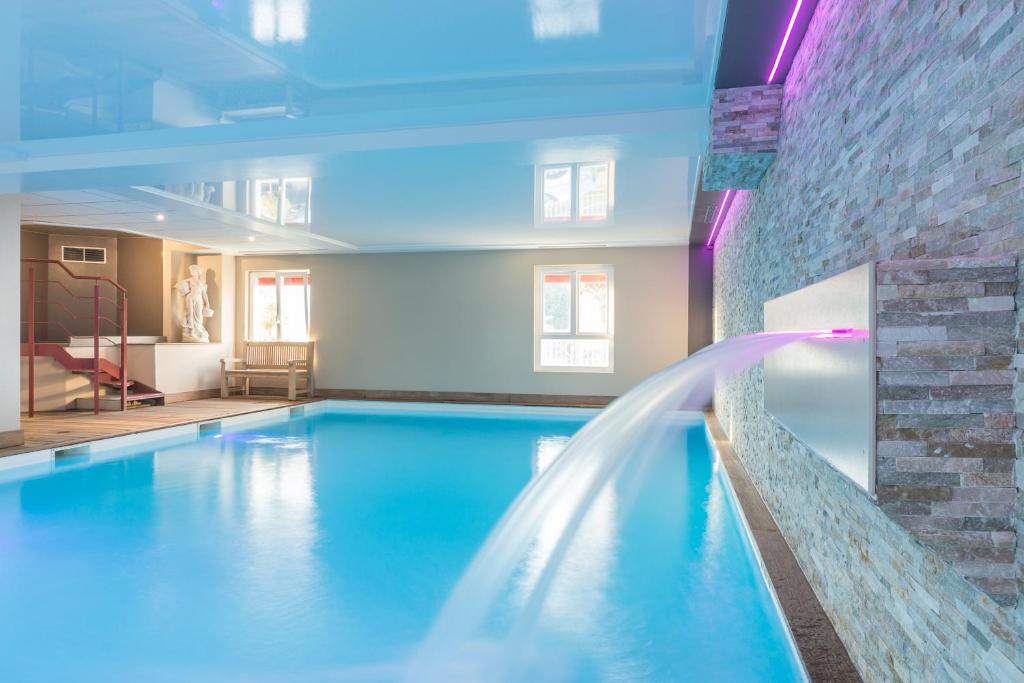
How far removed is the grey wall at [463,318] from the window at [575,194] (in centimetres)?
A: 241

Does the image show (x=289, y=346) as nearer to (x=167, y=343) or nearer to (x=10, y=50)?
(x=167, y=343)

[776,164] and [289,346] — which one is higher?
[776,164]

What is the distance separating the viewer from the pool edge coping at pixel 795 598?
7.89ft

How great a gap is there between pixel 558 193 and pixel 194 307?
7260mm

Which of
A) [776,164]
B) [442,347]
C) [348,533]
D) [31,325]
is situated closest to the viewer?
[776,164]

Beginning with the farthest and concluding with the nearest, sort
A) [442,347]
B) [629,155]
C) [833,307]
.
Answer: [442,347]
[629,155]
[833,307]

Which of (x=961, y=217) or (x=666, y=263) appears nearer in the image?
(x=961, y=217)

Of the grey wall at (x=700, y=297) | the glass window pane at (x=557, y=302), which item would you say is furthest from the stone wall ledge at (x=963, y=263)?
the glass window pane at (x=557, y=302)

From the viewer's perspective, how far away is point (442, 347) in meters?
12.0

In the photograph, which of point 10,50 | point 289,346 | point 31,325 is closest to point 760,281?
point 10,50

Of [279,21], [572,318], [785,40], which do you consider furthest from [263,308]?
[785,40]

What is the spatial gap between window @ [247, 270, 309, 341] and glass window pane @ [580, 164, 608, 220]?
6.16m

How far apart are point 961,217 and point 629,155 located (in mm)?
3858

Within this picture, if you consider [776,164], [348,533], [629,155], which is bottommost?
[348,533]
